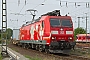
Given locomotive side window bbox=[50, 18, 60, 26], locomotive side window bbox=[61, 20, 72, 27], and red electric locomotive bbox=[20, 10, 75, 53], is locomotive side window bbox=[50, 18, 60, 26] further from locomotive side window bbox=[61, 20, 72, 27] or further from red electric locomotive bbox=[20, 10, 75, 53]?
locomotive side window bbox=[61, 20, 72, 27]

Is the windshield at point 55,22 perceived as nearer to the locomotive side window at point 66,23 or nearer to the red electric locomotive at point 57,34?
the red electric locomotive at point 57,34

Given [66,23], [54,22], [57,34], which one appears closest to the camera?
[57,34]

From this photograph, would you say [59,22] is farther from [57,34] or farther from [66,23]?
[57,34]

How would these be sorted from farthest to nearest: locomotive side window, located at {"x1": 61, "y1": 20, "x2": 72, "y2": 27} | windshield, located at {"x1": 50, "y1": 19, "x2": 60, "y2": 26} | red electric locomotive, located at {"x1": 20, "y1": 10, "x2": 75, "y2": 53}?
1. locomotive side window, located at {"x1": 61, "y1": 20, "x2": 72, "y2": 27}
2. windshield, located at {"x1": 50, "y1": 19, "x2": 60, "y2": 26}
3. red electric locomotive, located at {"x1": 20, "y1": 10, "x2": 75, "y2": 53}

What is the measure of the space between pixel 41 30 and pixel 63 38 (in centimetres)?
264

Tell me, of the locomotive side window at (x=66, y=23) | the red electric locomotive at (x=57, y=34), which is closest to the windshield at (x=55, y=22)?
the red electric locomotive at (x=57, y=34)

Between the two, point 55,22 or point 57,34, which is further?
point 55,22

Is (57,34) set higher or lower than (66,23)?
lower

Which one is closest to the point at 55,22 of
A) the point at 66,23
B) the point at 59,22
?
the point at 59,22

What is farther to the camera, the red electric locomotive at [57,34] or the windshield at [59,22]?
the windshield at [59,22]

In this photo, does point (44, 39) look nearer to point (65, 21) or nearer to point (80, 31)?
point (65, 21)

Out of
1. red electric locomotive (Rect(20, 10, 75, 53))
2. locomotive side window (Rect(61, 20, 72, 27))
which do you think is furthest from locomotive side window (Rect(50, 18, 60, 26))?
locomotive side window (Rect(61, 20, 72, 27))

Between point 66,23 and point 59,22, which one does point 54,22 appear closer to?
point 59,22

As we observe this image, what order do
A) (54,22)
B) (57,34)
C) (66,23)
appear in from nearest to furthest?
1. (57,34)
2. (54,22)
3. (66,23)
